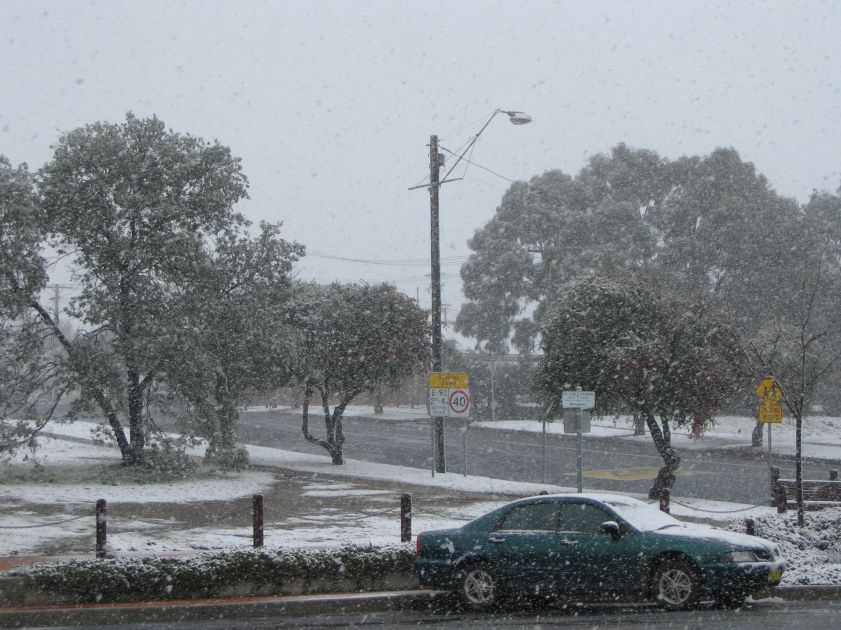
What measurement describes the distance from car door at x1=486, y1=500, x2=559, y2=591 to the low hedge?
1.47 meters

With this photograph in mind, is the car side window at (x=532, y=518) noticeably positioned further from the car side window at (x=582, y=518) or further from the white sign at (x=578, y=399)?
the white sign at (x=578, y=399)

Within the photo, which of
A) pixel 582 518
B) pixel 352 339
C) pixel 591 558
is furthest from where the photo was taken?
pixel 352 339

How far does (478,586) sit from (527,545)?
0.70m

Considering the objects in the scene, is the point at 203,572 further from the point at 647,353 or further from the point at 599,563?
the point at 647,353

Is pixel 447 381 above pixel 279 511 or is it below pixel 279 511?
above

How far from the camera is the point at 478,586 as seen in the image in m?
10.9

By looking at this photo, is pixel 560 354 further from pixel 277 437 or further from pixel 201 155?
pixel 277 437

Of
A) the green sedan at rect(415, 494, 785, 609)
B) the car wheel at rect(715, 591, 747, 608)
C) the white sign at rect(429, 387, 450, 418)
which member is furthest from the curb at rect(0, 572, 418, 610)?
the white sign at rect(429, 387, 450, 418)

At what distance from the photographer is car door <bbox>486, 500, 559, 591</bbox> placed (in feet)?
35.3

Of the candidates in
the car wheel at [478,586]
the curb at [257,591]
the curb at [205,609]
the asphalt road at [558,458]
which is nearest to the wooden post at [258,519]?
the curb at [257,591]

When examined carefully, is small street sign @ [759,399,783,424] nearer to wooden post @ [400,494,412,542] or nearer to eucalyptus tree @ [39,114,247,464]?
wooden post @ [400,494,412,542]

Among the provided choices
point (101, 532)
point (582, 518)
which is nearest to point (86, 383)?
point (101, 532)

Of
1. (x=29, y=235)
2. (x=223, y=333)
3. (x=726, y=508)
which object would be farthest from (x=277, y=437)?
(x=726, y=508)

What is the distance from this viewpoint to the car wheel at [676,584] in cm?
1045
